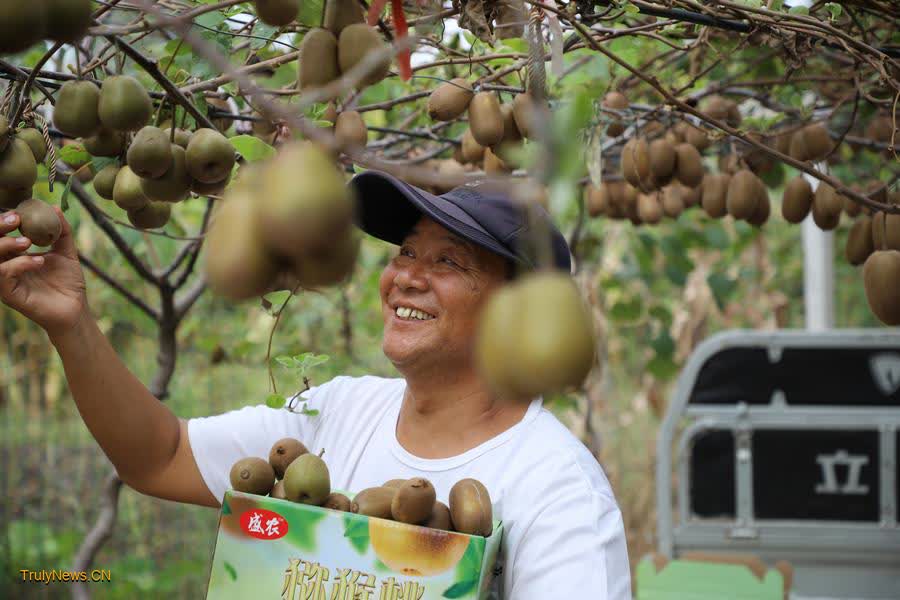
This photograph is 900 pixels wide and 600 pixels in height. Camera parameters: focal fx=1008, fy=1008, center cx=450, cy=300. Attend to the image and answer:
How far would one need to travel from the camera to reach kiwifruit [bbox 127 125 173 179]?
1.24 metres

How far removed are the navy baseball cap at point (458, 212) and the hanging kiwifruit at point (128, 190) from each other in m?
0.39

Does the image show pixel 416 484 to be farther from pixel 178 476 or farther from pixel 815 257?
pixel 815 257

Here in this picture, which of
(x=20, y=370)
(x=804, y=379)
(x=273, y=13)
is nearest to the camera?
(x=273, y=13)

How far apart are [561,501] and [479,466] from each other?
18 centimetres

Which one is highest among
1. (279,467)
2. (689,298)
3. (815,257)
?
(279,467)

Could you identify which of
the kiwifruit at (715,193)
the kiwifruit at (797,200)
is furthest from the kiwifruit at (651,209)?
the kiwifruit at (797,200)

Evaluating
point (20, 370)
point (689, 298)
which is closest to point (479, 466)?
point (689, 298)

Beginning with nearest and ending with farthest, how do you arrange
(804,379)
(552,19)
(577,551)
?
(552,19), (577,551), (804,379)

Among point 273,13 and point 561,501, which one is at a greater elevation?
point 273,13

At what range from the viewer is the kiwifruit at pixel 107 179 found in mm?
1496

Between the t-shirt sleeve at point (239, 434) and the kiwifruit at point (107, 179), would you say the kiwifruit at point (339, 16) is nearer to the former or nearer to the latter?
the kiwifruit at point (107, 179)

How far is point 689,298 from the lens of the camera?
5.73m

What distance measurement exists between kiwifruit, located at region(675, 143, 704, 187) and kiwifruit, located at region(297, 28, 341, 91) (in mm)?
1481

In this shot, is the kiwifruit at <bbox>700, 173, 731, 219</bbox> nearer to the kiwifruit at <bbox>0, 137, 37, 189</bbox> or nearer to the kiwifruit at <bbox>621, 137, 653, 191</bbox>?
the kiwifruit at <bbox>621, 137, 653, 191</bbox>
